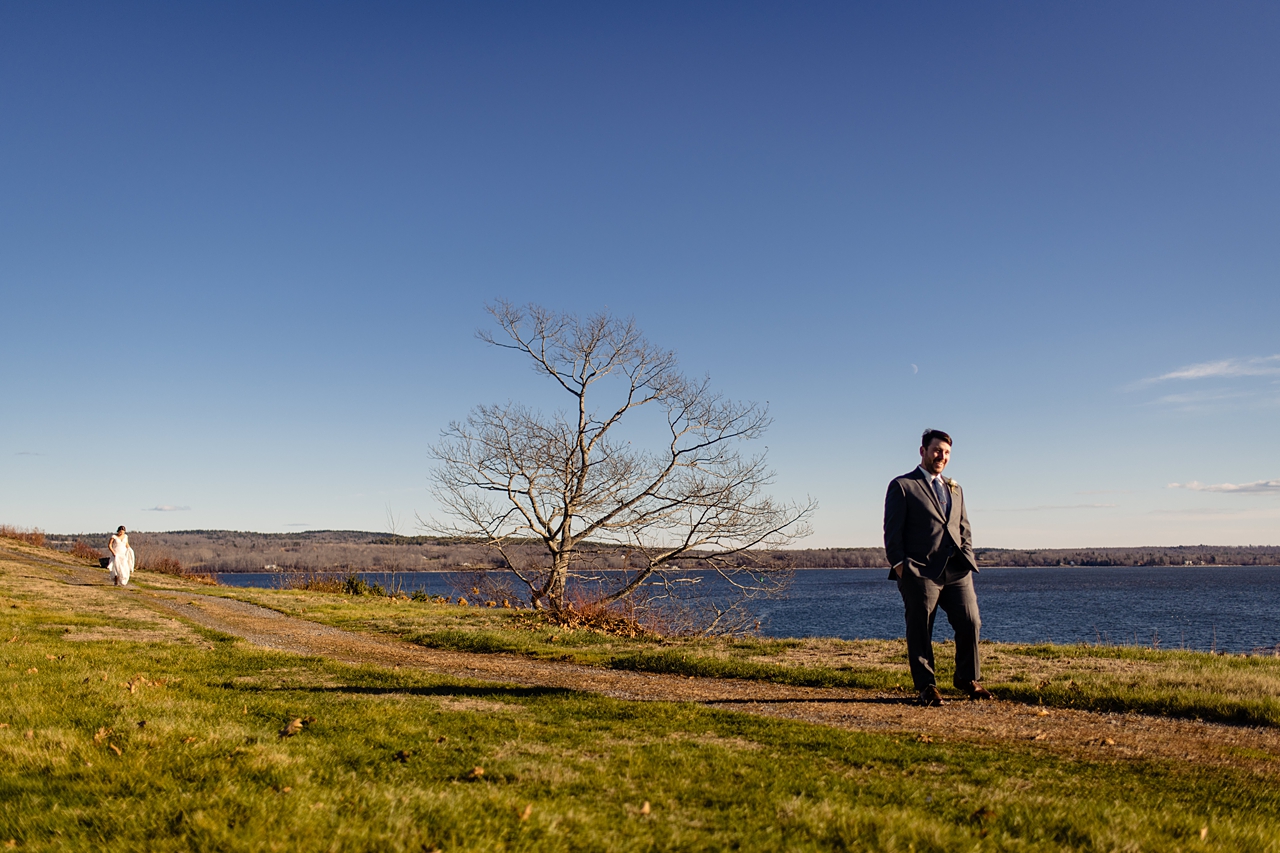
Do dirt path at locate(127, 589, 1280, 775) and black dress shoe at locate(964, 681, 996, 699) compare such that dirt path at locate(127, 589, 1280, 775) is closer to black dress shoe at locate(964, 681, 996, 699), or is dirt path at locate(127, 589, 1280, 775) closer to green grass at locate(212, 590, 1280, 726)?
black dress shoe at locate(964, 681, 996, 699)

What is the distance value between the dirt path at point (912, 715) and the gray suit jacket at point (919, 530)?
1.26 metres

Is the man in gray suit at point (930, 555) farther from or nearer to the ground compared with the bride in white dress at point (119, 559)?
farther from the ground

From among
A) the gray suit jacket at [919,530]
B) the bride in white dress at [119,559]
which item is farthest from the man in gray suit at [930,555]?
the bride in white dress at [119,559]

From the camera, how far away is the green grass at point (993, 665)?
6.96 meters

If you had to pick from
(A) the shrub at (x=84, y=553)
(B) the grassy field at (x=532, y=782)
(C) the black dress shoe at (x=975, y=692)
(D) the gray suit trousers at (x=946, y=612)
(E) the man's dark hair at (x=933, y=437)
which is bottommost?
(A) the shrub at (x=84, y=553)

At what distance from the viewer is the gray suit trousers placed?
684 centimetres

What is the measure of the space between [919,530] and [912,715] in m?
1.56

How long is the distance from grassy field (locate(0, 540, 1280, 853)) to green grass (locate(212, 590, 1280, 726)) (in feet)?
6.92

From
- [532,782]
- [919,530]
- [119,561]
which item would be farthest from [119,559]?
[919,530]

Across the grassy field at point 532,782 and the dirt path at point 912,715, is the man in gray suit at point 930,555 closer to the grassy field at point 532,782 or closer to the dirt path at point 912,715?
the dirt path at point 912,715

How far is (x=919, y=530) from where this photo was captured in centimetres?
690

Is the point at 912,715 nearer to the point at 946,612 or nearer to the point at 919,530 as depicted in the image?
the point at 946,612

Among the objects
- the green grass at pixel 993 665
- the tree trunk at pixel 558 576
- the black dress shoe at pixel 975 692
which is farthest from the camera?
the tree trunk at pixel 558 576

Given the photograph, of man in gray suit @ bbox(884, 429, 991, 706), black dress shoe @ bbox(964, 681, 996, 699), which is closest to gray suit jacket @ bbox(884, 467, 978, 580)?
man in gray suit @ bbox(884, 429, 991, 706)
